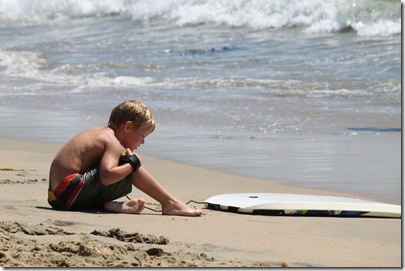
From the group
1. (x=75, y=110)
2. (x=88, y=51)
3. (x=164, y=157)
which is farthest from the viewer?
(x=88, y=51)

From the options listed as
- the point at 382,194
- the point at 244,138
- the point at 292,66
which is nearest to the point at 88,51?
the point at 292,66

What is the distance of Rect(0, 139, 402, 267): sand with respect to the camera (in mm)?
4152

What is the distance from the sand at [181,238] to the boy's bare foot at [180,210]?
0.05 meters

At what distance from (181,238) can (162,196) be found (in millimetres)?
778

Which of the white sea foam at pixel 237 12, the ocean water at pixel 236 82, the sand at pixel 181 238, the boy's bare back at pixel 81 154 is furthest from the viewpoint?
the white sea foam at pixel 237 12

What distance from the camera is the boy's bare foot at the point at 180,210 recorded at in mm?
5387

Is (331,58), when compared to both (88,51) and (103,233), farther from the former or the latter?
(103,233)

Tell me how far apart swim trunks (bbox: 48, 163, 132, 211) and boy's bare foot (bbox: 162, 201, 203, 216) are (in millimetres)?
263

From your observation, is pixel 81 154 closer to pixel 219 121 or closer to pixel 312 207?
pixel 312 207

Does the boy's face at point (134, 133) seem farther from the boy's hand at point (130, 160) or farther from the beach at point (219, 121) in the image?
the beach at point (219, 121)

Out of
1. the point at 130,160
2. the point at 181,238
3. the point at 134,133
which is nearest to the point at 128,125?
the point at 134,133

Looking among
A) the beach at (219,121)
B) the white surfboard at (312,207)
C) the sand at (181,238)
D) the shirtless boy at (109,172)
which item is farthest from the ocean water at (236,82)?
the shirtless boy at (109,172)

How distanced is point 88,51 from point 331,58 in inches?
202

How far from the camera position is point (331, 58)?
53.6ft
